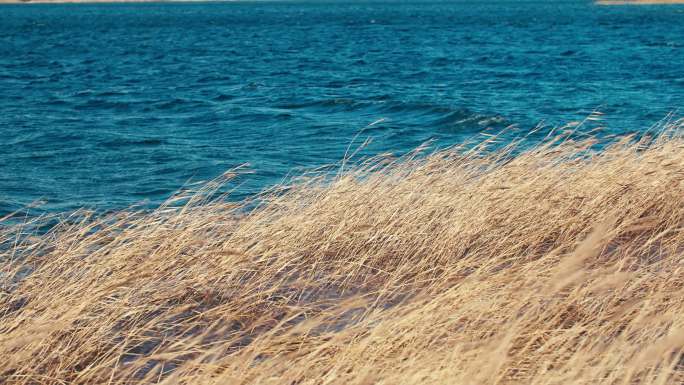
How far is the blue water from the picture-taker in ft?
49.1

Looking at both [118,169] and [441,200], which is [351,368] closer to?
[441,200]

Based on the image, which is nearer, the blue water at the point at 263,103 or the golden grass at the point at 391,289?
the golden grass at the point at 391,289

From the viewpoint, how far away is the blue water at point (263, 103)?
15.0m

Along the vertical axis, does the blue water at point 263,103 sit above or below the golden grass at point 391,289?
below

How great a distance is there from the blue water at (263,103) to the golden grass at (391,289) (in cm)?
274

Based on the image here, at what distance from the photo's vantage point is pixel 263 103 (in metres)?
23.7

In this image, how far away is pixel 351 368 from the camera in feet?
13.4

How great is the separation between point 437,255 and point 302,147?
10978 millimetres

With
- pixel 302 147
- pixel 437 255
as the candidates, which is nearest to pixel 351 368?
pixel 437 255

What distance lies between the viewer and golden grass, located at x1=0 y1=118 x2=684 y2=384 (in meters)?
3.94

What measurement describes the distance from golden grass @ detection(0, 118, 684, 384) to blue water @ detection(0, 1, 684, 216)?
274 cm

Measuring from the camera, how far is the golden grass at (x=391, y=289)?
155 inches

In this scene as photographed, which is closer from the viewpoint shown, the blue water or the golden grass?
the golden grass

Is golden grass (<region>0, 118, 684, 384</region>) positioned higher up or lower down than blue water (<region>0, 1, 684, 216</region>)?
higher up
